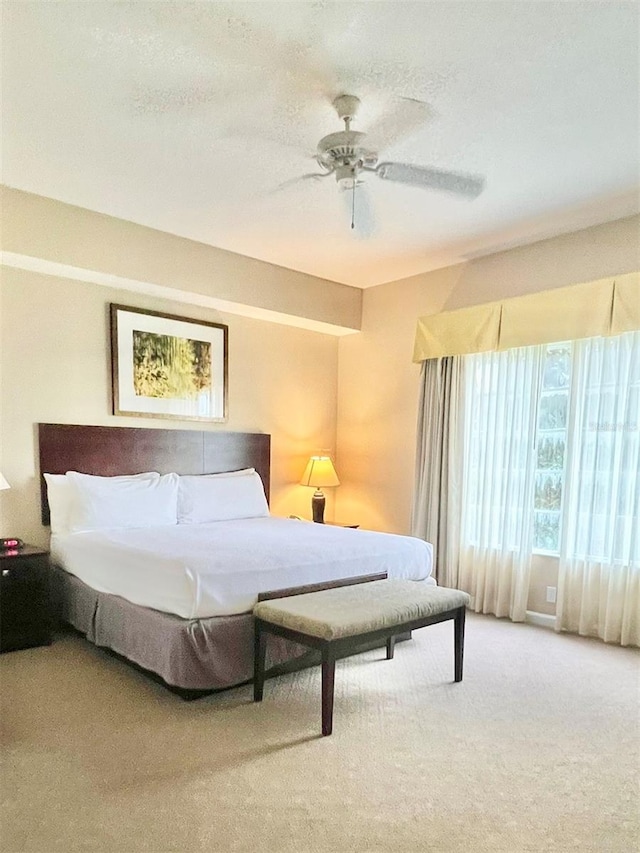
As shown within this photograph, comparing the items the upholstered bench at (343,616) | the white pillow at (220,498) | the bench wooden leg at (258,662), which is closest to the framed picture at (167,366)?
the white pillow at (220,498)

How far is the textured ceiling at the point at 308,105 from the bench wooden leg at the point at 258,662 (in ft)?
8.12

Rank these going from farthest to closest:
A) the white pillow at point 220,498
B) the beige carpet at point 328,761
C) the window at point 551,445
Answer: the white pillow at point 220,498, the window at point 551,445, the beige carpet at point 328,761

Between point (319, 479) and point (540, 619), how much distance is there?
2152mm

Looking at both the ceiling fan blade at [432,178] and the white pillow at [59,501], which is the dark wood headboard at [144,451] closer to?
the white pillow at [59,501]

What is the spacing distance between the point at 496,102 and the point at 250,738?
3.00 meters

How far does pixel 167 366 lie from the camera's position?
14.6ft

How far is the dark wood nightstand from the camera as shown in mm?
3270

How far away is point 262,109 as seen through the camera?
102 inches

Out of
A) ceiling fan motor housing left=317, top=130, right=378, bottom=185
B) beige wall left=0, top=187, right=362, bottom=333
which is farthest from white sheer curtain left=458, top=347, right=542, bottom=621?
A: ceiling fan motor housing left=317, top=130, right=378, bottom=185

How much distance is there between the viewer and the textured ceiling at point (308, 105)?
2053mm

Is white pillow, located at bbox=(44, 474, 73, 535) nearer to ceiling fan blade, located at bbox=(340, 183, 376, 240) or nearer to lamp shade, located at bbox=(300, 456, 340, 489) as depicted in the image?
lamp shade, located at bbox=(300, 456, 340, 489)

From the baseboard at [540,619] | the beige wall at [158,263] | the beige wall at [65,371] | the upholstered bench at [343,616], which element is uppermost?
the beige wall at [158,263]

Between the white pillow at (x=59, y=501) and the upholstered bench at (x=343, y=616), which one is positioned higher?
the white pillow at (x=59, y=501)

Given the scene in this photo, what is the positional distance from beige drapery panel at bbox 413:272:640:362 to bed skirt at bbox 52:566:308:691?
2.68 meters
